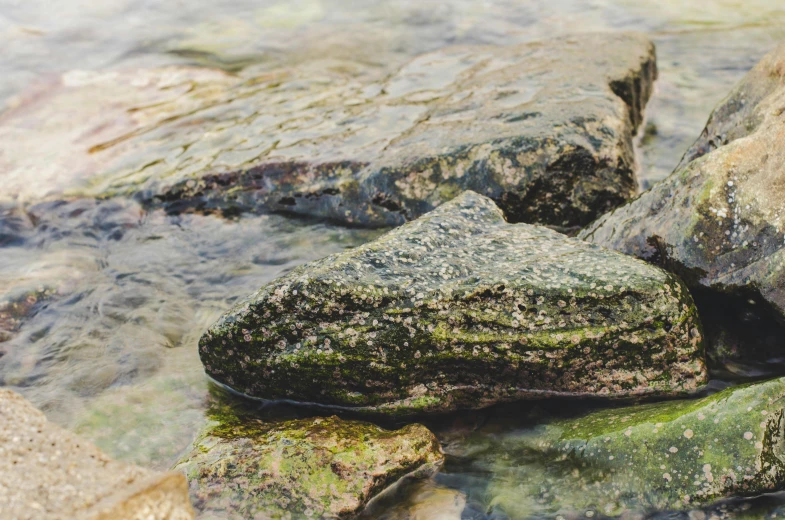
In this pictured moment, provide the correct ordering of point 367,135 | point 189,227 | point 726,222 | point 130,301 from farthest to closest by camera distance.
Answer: point 367,135 → point 189,227 → point 130,301 → point 726,222

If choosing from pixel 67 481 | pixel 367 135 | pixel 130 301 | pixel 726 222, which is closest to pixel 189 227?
pixel 130 301

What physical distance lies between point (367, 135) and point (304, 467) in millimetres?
3608

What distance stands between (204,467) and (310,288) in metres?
0.98

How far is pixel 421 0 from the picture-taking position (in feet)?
36.6

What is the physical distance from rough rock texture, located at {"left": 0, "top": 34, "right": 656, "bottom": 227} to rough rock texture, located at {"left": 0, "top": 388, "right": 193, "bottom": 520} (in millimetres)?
3274

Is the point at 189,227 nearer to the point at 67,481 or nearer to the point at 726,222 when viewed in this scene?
the point at 67,481

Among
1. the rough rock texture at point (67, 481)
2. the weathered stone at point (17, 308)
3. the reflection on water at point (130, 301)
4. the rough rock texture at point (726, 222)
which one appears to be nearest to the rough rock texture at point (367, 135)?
the reflection on water at point (130, 301)

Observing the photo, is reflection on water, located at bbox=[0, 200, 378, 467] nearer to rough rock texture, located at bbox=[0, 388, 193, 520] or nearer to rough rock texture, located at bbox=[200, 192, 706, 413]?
rough rock texture, located at bbox=[200, 192, 706, 413]

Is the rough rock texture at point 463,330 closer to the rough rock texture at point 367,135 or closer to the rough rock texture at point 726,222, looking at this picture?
the rough rock texture at point 726,222

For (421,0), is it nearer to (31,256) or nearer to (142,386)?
(31,256)

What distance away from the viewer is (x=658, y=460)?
121 inches

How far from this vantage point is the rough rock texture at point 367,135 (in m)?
5.22

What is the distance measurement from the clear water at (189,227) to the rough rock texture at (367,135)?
13.1 inches

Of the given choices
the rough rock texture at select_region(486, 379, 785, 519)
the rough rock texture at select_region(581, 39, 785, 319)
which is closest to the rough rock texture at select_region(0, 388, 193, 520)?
A: the rough rock texture at select_region(486, 379, 785, 519)
